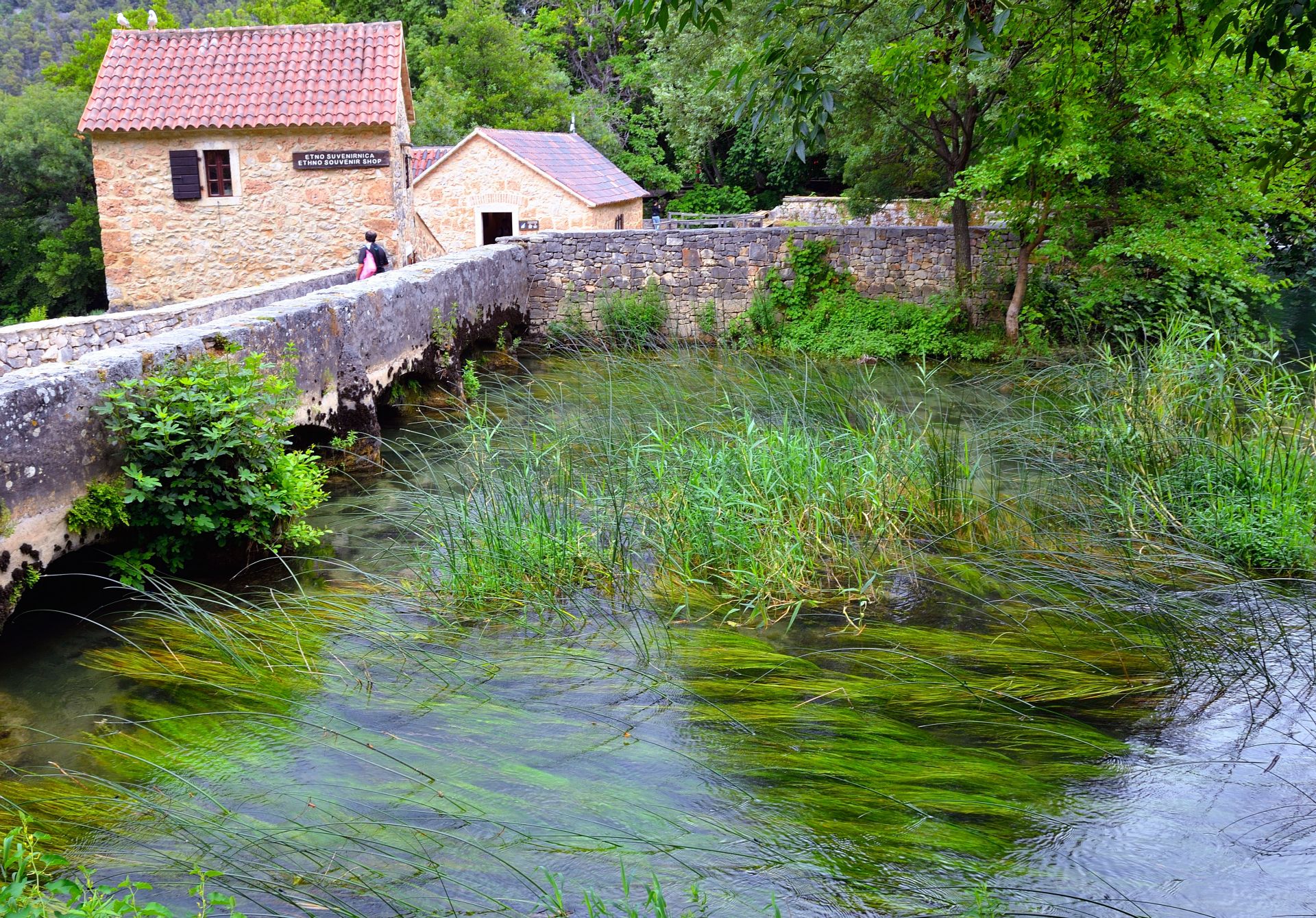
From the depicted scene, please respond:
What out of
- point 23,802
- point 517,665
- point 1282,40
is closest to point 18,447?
point 23,802

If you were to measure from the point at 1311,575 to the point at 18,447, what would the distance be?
6059 millimetres

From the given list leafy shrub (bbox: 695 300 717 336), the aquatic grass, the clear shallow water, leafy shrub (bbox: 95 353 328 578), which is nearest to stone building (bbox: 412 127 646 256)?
leafy shrub (bbox: 695 300 717 336)

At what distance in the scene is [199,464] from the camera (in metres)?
5.32

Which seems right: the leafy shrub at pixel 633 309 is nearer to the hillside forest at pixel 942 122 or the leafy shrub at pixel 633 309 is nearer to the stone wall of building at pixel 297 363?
the stone wall of building at pixel 297 363

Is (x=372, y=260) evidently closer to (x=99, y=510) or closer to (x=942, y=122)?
(x=99, y=510)

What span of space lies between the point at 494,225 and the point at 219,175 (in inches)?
220

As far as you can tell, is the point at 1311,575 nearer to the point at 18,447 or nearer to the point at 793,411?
the point at 793,411

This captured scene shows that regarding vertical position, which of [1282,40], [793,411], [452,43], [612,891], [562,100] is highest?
[452,43]

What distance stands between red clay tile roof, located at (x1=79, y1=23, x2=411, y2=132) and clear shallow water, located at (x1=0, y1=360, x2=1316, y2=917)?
1151 cm

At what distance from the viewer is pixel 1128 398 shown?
241 inches

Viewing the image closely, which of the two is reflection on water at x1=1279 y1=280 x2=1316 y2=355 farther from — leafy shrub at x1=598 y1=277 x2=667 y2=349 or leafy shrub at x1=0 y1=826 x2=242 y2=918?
leafy shrub at x1=0 y1=826 x2=242 y2=918

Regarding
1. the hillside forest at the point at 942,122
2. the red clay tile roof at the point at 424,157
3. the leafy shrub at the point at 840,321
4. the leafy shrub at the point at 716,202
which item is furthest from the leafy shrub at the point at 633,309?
the leafy shrub at the point at 716,202

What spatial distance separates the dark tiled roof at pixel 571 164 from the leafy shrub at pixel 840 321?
5142 mm

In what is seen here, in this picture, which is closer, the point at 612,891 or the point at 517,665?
the point at 612,891
